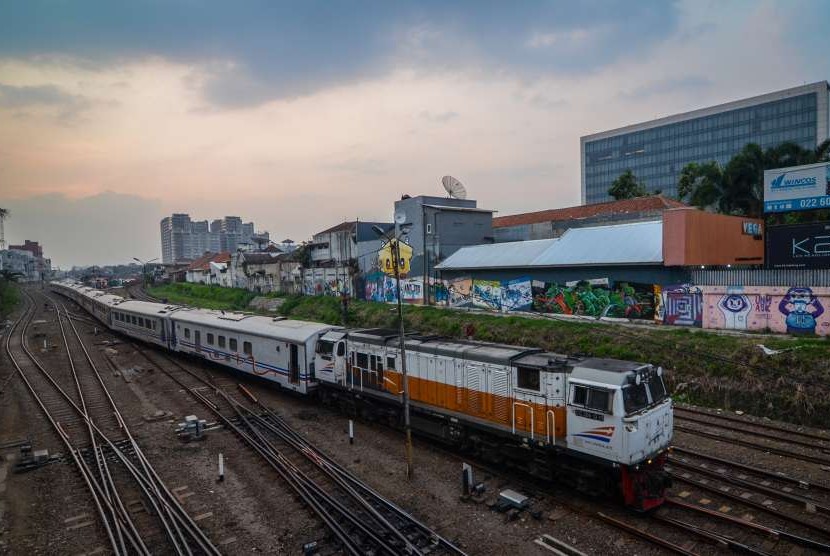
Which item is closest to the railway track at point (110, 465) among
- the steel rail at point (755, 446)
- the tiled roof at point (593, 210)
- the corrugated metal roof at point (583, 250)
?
the steel rail at point (755, 446)

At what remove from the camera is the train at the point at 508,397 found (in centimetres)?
1198

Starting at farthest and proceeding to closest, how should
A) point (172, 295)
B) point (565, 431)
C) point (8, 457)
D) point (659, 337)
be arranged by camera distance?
point (172, 295), point (659, 337), point (8, 457), point (565, 431)

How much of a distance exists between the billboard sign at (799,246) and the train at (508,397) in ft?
53.6

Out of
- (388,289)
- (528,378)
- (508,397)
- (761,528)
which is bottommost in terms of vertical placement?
(761,528)

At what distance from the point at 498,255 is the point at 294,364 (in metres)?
21.1

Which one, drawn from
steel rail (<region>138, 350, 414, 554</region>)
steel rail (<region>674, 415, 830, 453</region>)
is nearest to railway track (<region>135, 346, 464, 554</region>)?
steel rail (<region>138, 350, 414, 554</region>)

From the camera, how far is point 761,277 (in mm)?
24484

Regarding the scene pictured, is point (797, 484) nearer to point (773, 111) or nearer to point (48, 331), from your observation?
point (48, 331)

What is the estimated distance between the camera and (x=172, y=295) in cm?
8612

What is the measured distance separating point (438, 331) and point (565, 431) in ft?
75.9

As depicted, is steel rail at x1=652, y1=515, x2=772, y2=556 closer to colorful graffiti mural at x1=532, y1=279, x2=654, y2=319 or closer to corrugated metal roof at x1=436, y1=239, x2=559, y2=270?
colorful graffiti mural at x1=532, y1=279, x2=654, y2=319

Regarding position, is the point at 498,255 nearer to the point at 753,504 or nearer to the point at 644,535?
the point at 753,504

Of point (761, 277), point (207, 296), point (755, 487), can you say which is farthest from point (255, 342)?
point (207, 296)

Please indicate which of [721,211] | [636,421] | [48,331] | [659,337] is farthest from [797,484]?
[48,331]
